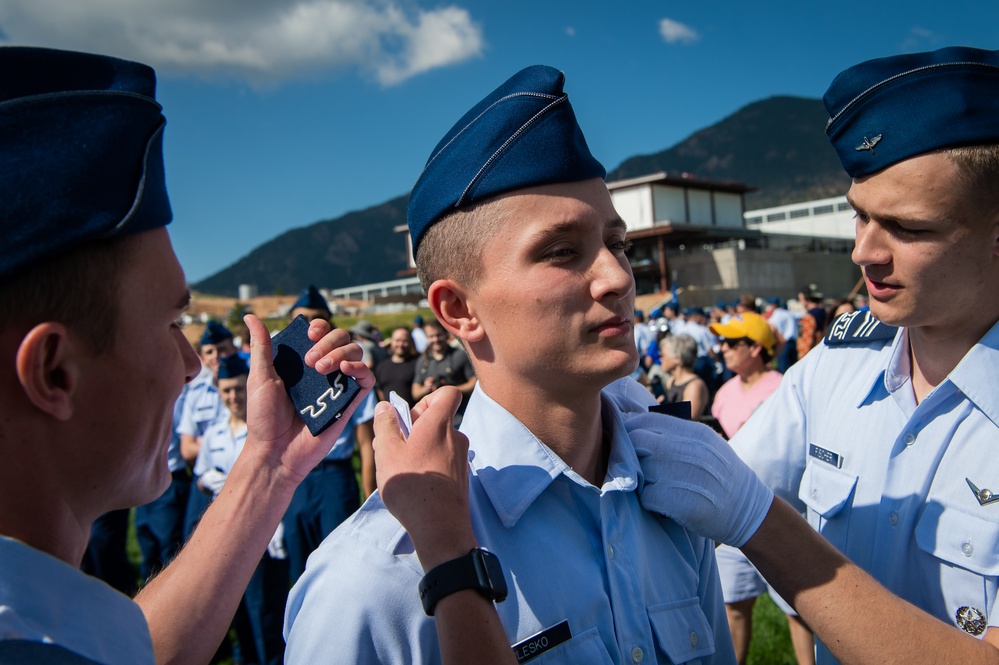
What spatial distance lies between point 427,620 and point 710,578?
0.89 meters

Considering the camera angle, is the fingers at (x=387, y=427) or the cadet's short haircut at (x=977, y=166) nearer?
the fingers at (x=387, y=427)

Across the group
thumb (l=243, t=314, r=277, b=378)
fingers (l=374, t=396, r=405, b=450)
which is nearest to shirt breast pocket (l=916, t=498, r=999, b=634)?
fingers (l=374, t=396, r=405, b=450)

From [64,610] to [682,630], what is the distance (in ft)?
4.37

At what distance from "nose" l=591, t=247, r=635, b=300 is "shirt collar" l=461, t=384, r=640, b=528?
1.29 ft

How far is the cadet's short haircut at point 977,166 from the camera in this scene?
1955mm

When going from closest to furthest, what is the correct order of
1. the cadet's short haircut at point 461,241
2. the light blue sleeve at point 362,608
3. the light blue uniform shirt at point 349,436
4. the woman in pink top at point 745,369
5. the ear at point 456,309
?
the light blue sleeve at point 362,608, the cadet's short haircut at point 461,241, the ear at point 456,309, the woman in pink top at point 745,369, the light blue uniform shirt at point 349,436

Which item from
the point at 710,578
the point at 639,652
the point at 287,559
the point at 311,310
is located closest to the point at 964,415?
the point at 710,578

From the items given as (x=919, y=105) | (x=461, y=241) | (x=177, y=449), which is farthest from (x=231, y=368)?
(x=919, y=105)

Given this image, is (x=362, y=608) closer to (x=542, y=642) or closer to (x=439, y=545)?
(x=439, y=545)

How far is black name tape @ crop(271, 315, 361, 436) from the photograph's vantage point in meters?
1.71

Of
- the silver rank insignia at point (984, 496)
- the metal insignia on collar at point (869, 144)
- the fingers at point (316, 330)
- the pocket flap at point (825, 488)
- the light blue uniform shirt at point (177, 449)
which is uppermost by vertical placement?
the metal insignia on collar at point (869, 144)

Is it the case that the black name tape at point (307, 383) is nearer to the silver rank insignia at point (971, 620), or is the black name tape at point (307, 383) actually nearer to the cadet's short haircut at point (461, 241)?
the cadet's short haircut at point (461, 241)

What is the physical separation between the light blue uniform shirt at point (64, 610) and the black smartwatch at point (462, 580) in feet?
→ 1.55

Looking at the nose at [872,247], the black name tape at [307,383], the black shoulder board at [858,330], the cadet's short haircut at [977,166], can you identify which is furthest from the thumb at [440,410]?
the black shoulder board at [858,330]
